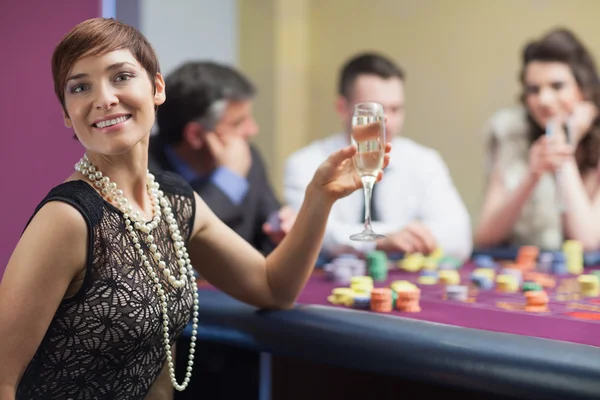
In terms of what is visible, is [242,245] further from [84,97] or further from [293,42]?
[293,42]

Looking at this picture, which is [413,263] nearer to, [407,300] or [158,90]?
[407,300]

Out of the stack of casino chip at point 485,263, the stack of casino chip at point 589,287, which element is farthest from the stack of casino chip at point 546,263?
the stack of casino chip at point 589,287

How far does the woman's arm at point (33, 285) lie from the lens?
A: 1.33 metres

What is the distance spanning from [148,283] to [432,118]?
12.7 feet

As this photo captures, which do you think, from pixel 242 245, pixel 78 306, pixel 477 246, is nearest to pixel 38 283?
pixel 78 306

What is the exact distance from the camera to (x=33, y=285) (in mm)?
1336

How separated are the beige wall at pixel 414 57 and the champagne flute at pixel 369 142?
3.38 meters

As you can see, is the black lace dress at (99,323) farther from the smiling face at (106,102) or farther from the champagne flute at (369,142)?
the champagne flute at (369,142)

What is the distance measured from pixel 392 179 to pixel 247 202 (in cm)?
84

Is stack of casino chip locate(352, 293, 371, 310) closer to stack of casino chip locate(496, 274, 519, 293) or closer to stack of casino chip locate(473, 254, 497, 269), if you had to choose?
stack of casino chip locate(496, 274, 519, 293)

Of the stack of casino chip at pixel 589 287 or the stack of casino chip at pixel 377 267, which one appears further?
the stack of casino chip at pixel 377 267

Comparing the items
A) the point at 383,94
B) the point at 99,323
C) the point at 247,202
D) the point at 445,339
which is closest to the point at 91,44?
the point at 99,323

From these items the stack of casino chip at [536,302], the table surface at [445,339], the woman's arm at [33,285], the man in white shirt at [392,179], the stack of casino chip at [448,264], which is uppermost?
the man in white shirt at [392,179]

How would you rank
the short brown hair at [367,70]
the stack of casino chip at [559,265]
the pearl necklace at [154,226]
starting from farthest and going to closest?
the short brown hair at [367,70] < the stack of casino chip at [559,265] < the pearl necklace at [154,226]
